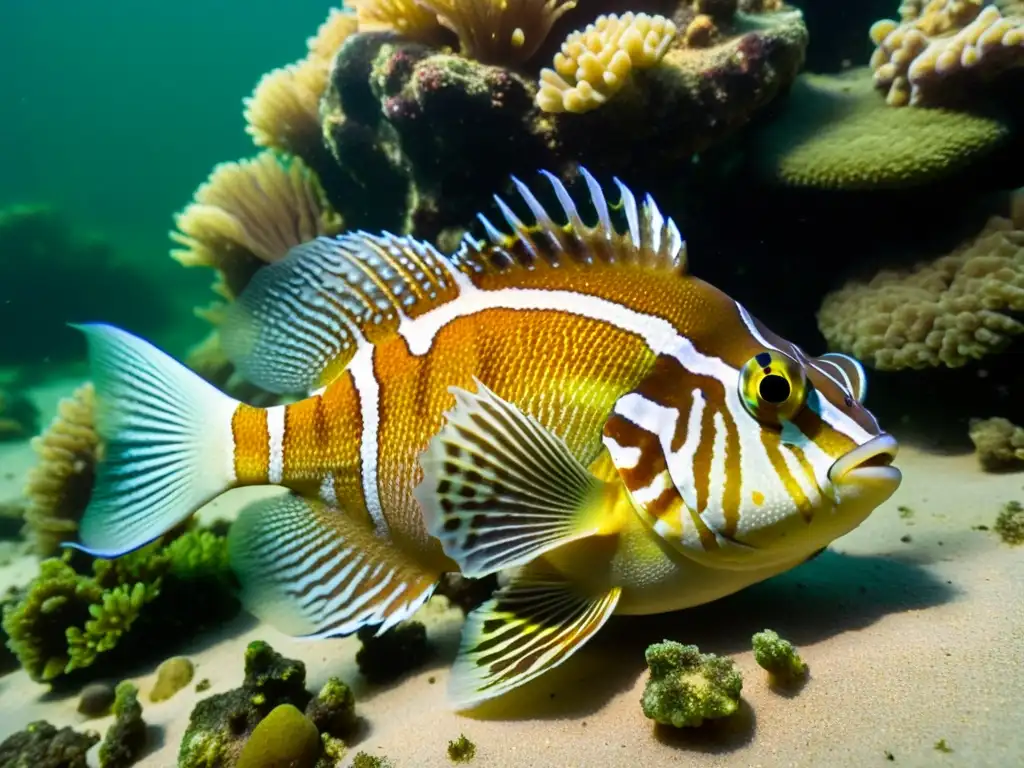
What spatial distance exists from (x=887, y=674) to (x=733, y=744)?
529 millimetres

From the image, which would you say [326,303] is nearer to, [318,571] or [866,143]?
[318,571]

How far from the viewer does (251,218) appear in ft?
22.0

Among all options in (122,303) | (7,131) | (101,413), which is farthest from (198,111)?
(101,413)

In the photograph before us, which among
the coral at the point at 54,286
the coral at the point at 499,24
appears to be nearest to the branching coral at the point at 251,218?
the coral at the point at 499,24

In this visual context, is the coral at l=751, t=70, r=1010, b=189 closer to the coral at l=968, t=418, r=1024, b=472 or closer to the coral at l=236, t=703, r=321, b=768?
the coral at l=968, t=418, r=1024, b=472

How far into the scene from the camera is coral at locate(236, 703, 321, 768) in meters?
2.23

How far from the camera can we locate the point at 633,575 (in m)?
2.01

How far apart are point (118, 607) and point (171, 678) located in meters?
0.69

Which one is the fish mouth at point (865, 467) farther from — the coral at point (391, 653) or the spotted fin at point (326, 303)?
the coral at point (391, 653)

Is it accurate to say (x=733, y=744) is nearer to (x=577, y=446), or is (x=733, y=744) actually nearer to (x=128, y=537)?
(x=577, y=446)

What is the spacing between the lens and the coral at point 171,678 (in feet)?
11.7

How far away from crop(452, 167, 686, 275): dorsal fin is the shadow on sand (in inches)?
53.2

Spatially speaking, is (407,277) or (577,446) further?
(407,277)

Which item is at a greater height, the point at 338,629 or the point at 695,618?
the point at 338,629
